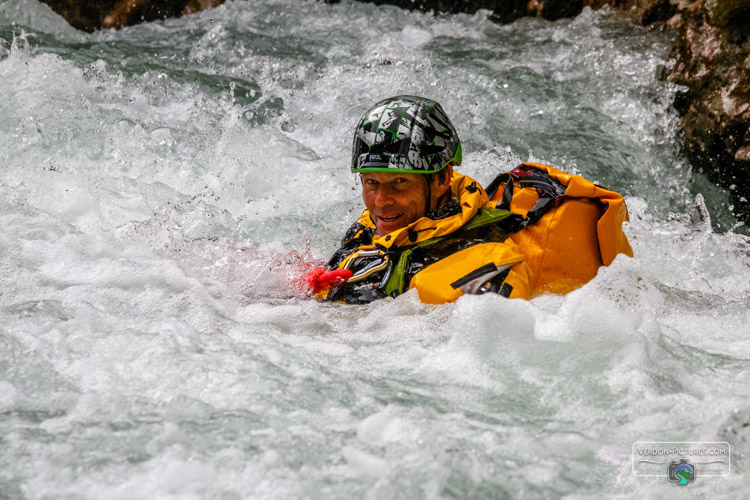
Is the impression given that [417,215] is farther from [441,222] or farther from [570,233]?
[570,233]

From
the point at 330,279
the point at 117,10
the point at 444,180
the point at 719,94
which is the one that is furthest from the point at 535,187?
the point at 117,10

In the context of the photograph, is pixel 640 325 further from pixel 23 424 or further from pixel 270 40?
pixel 270 40

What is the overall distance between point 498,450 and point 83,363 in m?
1.70

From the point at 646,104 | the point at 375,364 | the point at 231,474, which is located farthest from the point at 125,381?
the point at 646,104

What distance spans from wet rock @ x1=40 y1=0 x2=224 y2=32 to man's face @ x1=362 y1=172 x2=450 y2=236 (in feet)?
20.1

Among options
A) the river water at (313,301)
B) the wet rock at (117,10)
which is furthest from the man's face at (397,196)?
the wet rock at (117,10)

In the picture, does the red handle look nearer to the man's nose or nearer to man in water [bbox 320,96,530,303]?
man in water [bbox 320,96,530,303]

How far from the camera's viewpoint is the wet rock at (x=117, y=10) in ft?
28.6

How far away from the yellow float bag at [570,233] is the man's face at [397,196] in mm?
574

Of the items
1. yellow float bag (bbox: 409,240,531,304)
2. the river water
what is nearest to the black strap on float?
yellow float bag (bbox: 409,240,531,304)

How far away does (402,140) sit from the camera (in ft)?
12.6

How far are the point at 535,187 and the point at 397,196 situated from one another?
0.75 m

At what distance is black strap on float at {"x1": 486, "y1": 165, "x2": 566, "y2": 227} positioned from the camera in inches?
151

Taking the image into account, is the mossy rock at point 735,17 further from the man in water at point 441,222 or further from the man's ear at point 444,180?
the man's ear at point 444,180
